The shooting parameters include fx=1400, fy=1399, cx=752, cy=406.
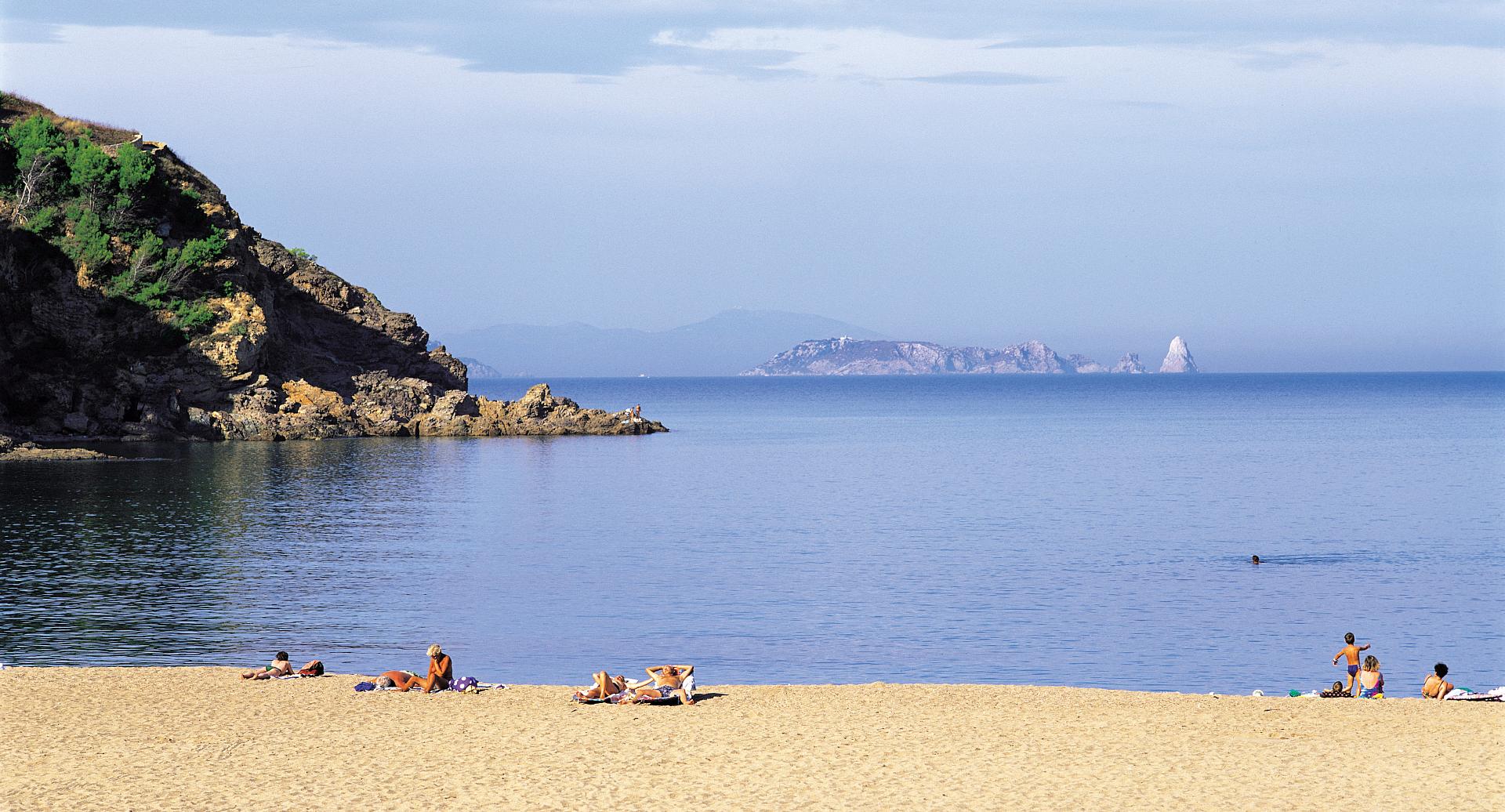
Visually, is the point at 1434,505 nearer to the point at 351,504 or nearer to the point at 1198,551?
the point at 1198,551

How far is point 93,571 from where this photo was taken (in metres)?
37.6

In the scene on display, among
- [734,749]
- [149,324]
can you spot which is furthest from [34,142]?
[734,749]

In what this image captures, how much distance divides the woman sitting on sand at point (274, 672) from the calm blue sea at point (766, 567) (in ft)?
8.04

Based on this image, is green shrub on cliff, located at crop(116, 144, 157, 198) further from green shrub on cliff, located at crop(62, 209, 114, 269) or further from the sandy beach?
the sandy beach

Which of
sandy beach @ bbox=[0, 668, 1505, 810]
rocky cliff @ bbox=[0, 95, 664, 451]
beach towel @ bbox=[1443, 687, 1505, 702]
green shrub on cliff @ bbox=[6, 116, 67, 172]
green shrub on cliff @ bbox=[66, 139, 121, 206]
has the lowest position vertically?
sandy beach @ bbox=[0, 668, 1505, 810]

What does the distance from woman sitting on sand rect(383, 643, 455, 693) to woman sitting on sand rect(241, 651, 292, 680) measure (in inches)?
85.2

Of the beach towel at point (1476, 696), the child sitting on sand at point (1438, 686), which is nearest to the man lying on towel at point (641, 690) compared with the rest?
the child sitting on sand at point (1438, 686)

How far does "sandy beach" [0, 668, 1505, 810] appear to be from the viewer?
16906 mm

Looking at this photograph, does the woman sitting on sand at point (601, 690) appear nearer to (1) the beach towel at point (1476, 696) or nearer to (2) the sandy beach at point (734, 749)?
(2) the sandy beach at point (734, 749)

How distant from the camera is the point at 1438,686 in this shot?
23578 millimetres

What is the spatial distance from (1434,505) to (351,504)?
1779 inches

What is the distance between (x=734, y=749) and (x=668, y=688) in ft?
12.4

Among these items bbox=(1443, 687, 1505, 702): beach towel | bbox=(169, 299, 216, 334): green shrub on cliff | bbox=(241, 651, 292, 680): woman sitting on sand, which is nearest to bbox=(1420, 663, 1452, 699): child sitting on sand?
bbox=(1443, 687, 1505, 702): beach towel

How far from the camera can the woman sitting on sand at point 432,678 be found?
24.1 m
